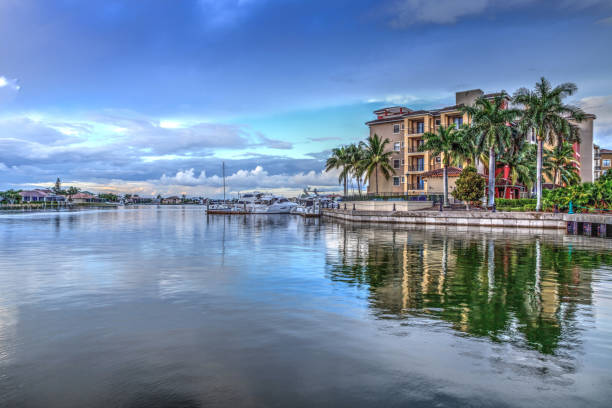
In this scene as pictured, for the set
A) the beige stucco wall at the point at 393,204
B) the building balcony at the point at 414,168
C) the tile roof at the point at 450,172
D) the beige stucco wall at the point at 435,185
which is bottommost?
the beige stucco wall at the point at 393,204

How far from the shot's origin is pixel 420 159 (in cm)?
7150

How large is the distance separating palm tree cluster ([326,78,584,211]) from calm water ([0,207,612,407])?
2900 cm

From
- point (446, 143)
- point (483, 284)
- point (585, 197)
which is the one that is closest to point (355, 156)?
point (446, 143)

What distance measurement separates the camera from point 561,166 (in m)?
66.7

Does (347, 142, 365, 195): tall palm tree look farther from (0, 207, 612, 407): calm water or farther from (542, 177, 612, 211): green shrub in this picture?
(0, 207, 612, 407): calm water

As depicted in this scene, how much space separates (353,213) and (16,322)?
53031mm

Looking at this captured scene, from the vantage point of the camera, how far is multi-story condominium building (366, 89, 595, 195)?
66375 mm

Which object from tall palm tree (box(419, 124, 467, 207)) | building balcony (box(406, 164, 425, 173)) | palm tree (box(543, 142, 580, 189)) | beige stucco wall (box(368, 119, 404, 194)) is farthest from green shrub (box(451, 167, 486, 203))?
beige stucco wall (box(368, 119, 404, 194))

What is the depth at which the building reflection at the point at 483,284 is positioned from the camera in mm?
9609

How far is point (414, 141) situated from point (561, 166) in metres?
23.4

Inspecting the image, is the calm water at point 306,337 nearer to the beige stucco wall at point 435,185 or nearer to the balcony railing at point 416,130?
the beige stucco wall at point 435,185

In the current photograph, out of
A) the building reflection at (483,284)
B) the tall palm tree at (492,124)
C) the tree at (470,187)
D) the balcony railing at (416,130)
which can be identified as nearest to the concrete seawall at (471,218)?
the tree at (470,187)

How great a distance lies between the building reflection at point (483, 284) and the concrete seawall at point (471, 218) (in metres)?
16.9

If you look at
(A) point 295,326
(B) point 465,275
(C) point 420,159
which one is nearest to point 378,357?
(A) point 295,326
